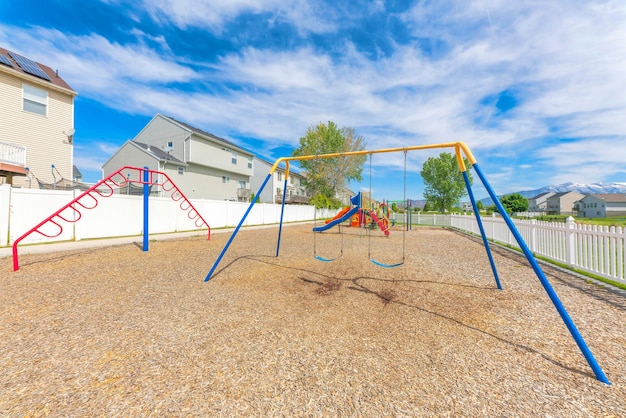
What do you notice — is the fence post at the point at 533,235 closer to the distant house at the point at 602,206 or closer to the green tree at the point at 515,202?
the green tree at the point at 515,202

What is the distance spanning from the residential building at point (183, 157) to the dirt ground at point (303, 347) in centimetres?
2088

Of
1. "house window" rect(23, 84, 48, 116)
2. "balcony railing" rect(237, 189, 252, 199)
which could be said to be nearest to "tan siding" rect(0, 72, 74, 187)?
"house window" rect(23, 84, 48, 116)

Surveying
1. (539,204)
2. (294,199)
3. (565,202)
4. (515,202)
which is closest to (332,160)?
(294,199)

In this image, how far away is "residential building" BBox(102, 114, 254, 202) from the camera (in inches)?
954

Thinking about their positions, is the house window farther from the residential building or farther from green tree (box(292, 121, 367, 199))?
green tree (box(292, 121, 367, 199))

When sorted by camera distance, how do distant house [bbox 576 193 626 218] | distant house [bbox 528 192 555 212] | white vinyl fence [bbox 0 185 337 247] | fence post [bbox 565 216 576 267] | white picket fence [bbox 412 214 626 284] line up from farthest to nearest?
distant house [bbox 528 192 555 212] < distant house [bbox 576 193 626 218] < white vinyl fence [bbox 0 185 337 247] < fence post [bbox 565 216 576 267] < white picket fence [bbox 412 214 626 284]

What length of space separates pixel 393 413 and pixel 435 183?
54582 mm

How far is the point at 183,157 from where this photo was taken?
25.6 metres

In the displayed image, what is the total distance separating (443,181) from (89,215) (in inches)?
→ 2046

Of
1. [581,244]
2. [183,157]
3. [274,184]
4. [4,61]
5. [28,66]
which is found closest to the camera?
[581,244]

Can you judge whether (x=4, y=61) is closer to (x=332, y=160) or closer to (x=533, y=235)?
(x=533, y=235)

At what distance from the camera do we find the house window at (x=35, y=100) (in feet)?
45.1

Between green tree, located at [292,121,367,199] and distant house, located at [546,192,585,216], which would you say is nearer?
green tree, located at [292,121,367,199]

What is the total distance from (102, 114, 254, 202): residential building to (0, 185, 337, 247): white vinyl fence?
32.4 ft
